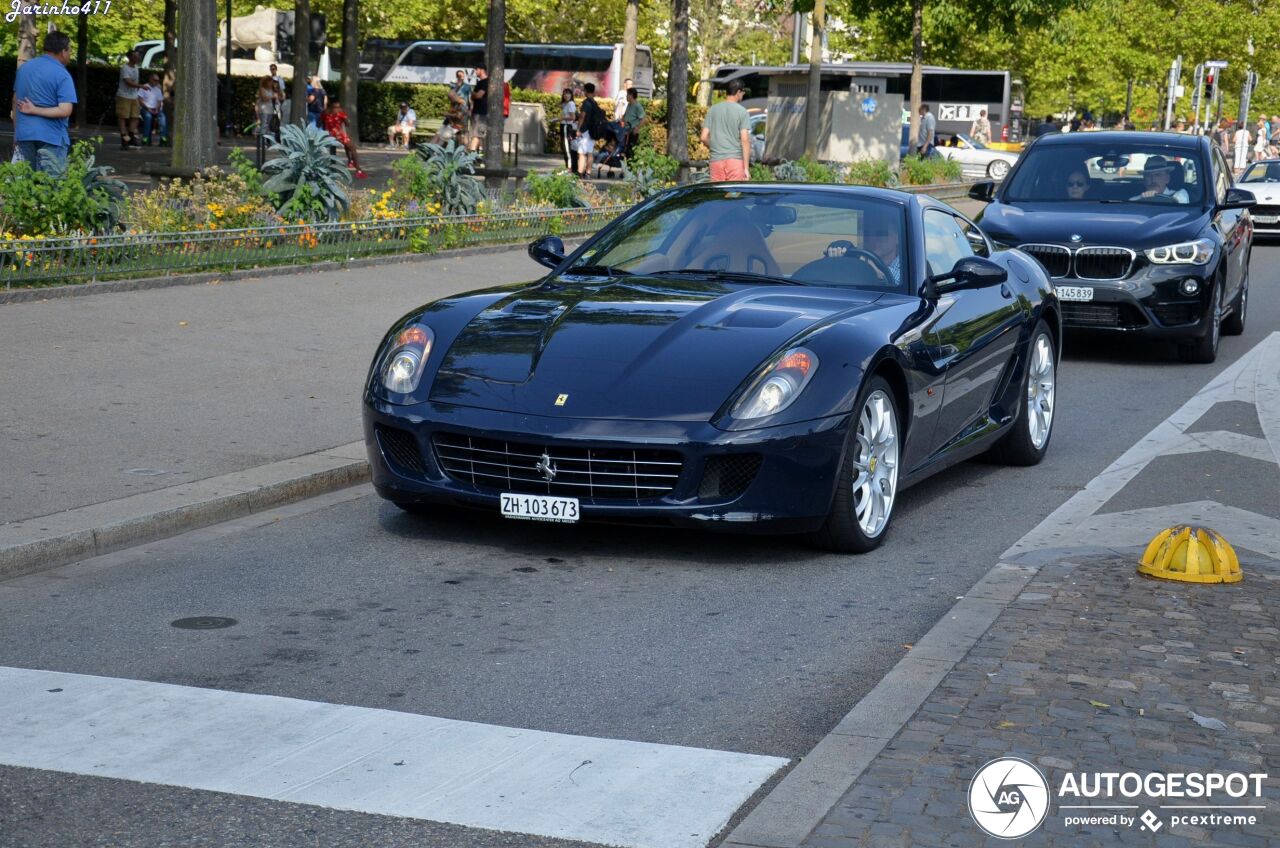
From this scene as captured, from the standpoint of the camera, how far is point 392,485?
7.05m

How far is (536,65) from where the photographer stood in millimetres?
55250

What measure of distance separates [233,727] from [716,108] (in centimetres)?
1628

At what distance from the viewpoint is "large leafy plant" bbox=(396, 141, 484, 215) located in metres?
18.3

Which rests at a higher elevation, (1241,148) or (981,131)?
(981,131)

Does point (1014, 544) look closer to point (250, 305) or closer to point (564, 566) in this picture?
point (564, 566)

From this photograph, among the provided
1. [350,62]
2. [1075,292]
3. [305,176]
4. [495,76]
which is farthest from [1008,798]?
[350,62]

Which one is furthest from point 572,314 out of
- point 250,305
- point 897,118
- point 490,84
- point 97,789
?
point 897,118

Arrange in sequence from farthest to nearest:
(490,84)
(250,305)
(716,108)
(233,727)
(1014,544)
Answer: (490,84) → (716,108) → (250,305) → (1014,544) → (233,727)

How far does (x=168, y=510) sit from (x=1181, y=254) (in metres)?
8.62

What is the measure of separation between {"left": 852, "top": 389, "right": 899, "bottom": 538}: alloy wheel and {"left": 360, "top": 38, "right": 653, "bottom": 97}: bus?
4631 centimetres

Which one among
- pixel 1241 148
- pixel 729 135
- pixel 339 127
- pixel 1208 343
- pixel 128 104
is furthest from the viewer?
pixel 1241 148

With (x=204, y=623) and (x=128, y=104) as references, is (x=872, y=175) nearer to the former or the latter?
(x=128, y=104)

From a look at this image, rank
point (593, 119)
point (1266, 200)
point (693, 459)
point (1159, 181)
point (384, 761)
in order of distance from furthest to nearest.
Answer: point (593, 119), point (1266, 200), point (1159, 181), point (693, 459), point (384, 761)

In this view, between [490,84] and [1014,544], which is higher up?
[490,84]
